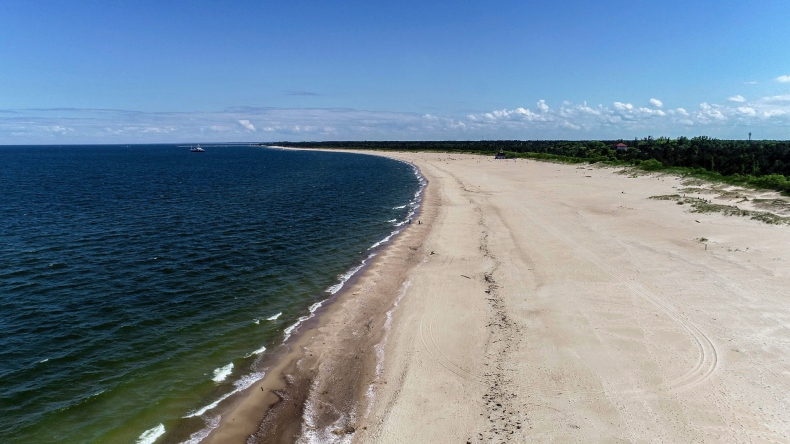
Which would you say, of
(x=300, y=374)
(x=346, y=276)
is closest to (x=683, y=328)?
(x=300, y=374)

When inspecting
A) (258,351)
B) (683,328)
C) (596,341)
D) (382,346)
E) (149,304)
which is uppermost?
(683,328)

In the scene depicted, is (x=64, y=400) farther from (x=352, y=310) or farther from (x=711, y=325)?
(x=711, y=325)

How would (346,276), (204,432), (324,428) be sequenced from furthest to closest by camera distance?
(346,276), (204,432), (324,428)

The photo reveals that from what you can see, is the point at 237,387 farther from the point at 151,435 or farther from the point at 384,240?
the point at 384,240

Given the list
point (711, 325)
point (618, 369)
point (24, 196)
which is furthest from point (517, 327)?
point (24, 196)

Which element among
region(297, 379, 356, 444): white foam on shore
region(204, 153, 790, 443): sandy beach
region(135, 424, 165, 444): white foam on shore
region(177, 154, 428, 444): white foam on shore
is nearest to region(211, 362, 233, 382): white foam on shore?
region(177, 154, 428, 444): white foam on shore

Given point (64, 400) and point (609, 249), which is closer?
point (64, 400)
